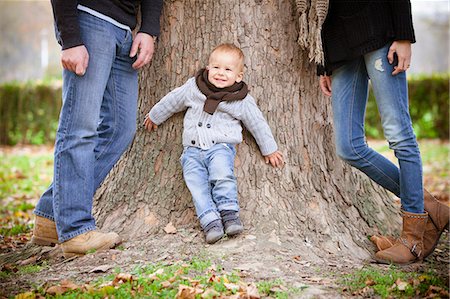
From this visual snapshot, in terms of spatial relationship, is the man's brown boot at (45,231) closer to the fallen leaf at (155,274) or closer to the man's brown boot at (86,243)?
the man's brown boot at (86,243)

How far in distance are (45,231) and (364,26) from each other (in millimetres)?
2512

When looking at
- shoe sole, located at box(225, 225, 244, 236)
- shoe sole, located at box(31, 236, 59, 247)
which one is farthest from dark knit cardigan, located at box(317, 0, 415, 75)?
shoe sole, located at box(31, 236, 59, 247)

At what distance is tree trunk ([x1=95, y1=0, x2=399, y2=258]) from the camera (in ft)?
12.1

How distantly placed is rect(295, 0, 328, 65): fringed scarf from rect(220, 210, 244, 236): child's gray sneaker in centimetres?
117

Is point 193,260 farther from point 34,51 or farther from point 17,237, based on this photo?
point 34,51

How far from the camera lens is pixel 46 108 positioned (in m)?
11.9

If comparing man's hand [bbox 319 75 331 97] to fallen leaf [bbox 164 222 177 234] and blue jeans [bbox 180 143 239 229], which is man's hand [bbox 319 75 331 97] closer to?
blue jeans [bbox 180 143 239 229]

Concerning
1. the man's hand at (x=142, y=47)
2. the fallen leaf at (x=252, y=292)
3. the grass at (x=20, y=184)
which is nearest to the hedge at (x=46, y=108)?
the grass at (x=20, y=184)

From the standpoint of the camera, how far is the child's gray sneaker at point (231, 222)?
11.1ft

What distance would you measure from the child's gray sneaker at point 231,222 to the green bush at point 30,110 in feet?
30.4

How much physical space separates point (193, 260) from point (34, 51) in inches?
989

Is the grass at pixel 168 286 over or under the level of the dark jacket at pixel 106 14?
under

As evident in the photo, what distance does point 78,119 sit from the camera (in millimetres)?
3227

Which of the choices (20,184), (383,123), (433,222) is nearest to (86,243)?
(383,123)
